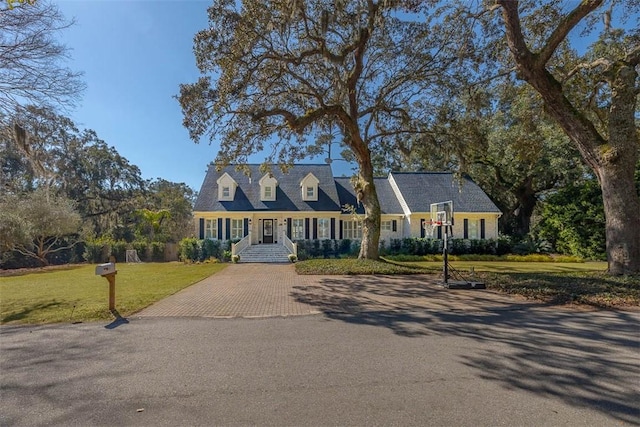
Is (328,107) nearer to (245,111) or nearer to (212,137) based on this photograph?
(245,111)

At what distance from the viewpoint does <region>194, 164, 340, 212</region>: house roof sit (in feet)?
74.8

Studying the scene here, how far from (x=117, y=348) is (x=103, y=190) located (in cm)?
3218

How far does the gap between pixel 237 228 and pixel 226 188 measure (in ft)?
10.7

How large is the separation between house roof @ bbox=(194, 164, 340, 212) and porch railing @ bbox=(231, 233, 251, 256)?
2369mm

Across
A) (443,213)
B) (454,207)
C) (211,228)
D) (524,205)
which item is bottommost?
(211,228)

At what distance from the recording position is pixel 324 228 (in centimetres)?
2291

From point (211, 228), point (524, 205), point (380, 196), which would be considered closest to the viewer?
point (211, 228)

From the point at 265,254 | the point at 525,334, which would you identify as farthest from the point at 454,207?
the point at 525,334

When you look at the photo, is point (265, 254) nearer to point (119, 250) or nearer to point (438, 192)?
point (119, 250)

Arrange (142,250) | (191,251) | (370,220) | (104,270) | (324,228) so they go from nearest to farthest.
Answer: (104,270) < (370,220) < (191,251) < (142,250) < (324,228)

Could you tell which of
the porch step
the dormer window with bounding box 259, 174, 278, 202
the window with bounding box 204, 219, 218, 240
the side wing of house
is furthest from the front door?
the side wing of house

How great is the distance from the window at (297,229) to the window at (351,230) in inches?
126

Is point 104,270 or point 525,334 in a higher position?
point 104,270

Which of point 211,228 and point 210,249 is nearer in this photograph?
point 210,249
